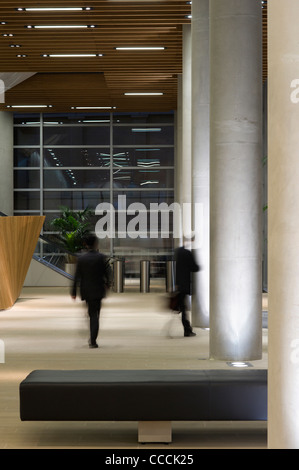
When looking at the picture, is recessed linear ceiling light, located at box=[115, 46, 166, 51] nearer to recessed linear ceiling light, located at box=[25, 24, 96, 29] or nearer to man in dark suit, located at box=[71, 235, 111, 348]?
recessed linear ceiling light, located at box=[25, 24, 96, 29]

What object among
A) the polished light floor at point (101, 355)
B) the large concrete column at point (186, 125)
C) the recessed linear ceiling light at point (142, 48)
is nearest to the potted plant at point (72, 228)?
the polished light floor at point (101, 355)

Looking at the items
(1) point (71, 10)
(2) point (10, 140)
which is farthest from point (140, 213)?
(1) point (71, 10)

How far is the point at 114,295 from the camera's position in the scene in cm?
2416

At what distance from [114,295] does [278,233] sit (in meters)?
20.0

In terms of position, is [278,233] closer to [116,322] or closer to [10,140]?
[116,322]

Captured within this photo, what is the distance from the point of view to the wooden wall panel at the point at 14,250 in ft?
62.3

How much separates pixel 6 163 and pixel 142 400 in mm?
28644

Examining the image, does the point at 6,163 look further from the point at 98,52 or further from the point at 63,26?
the point at 63,26

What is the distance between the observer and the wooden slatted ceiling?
17.9 m

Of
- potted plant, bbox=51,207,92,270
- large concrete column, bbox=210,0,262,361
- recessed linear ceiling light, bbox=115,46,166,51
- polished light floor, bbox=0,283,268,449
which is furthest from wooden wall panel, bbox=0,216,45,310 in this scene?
potted plant, bbox=51,207,92,270

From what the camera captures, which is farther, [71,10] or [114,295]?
[114,295]

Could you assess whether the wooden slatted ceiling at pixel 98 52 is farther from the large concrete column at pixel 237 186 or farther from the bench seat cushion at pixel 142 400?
the bench seat cushion at pixel 142 400

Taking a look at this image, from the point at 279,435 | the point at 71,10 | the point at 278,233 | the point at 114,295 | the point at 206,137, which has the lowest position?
the point at 114,295

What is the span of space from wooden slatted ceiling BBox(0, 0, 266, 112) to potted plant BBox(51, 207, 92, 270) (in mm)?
4480
